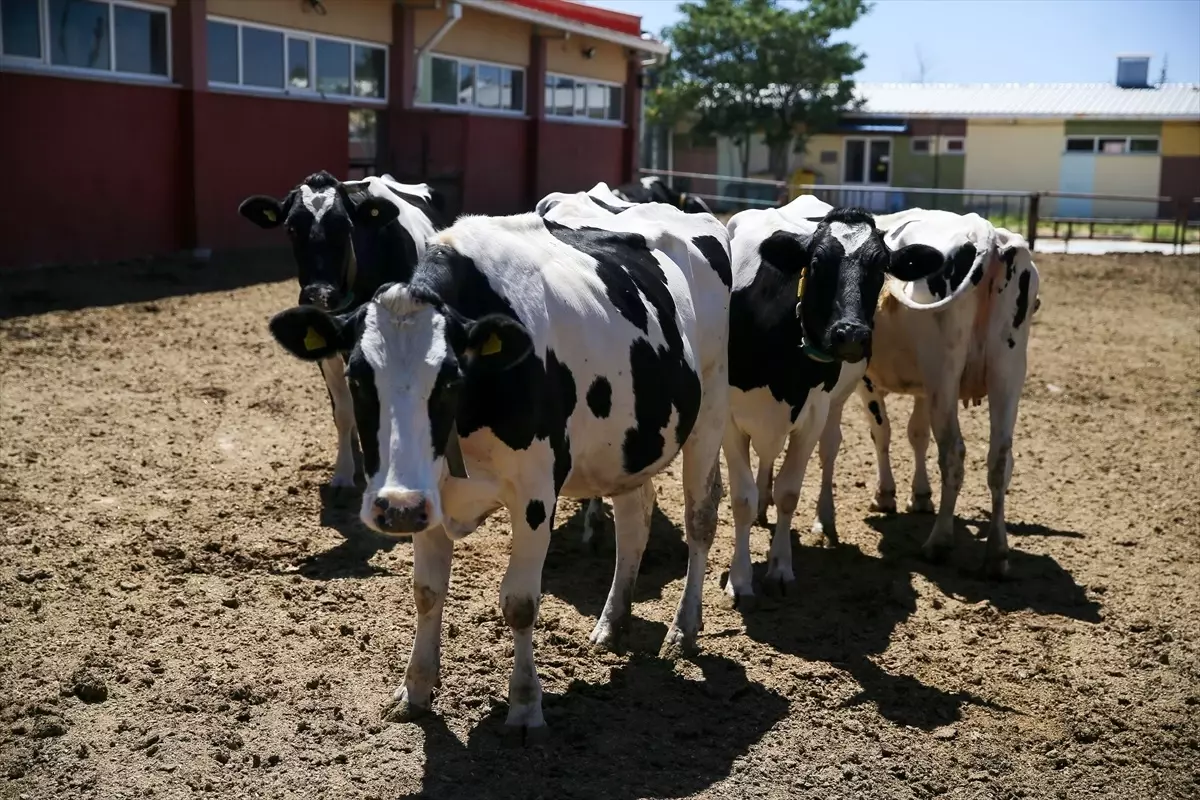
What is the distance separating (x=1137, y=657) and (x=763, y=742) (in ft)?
7.21

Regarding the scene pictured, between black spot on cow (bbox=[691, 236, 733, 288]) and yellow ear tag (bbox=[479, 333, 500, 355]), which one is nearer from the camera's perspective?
yellow ear tag (bbox=[479, 333, 500, 355])

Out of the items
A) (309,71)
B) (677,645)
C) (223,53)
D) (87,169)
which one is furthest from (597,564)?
(309,71)

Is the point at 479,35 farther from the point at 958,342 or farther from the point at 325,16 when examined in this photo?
the point at 958,342

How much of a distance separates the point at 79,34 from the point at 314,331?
1229 centimetres

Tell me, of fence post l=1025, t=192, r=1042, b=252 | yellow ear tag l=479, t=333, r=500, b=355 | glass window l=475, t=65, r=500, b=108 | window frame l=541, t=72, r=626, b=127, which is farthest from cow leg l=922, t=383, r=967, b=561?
window frame l=541, t=72, r=626, b=127

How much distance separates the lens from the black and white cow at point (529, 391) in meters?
4.18

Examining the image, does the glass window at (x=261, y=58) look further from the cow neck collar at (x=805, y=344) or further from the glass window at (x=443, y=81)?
the cow neck collar at (x=805, y=344)

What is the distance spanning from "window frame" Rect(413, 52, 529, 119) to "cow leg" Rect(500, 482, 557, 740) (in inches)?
689

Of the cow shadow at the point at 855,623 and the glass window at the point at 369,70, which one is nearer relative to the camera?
the cow shadow at the point at 855,623

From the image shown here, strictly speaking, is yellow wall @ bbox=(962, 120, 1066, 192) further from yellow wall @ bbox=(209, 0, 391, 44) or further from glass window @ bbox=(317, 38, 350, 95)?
glass window @ bbox=(317, 38, 350, 95)

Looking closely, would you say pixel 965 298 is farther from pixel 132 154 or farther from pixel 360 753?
pixel 132 154

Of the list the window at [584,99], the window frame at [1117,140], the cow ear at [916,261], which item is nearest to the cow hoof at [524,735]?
the cow ear at [916,261]

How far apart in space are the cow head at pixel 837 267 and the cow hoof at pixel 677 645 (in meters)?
1.58

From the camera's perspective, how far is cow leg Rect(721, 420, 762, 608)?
6797mm
